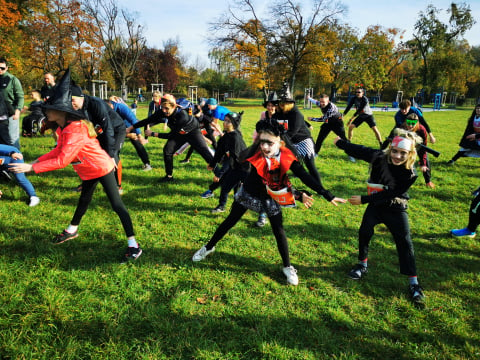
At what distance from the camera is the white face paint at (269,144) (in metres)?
3.09

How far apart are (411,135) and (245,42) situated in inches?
1318

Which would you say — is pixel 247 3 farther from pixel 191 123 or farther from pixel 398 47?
pixel 398 47

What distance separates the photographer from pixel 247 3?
29.6 meters

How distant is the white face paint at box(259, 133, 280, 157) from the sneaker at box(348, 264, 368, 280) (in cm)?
198

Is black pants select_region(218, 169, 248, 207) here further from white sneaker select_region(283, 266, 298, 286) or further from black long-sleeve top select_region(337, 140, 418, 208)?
black long-sleeve top select_region(337, 140, 418, 208)

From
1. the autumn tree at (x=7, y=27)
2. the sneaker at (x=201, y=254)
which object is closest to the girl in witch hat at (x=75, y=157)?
the sneaker at (x=201, y=254)

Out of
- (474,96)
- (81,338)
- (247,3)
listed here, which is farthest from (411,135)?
(474,96)

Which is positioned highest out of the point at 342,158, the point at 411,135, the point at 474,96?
the point at 474,96

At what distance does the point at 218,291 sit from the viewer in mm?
3311

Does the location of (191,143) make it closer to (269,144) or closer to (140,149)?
(140,149)

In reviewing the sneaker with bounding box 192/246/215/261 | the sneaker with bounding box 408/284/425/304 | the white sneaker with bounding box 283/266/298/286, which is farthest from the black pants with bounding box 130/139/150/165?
the sneaker with bounding box 408/284/425/304

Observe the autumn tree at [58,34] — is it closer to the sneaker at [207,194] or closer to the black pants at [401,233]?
the sneaker at [207,194]

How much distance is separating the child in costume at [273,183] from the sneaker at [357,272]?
786 millimetres

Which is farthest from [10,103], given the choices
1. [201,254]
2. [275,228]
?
[275,228]
